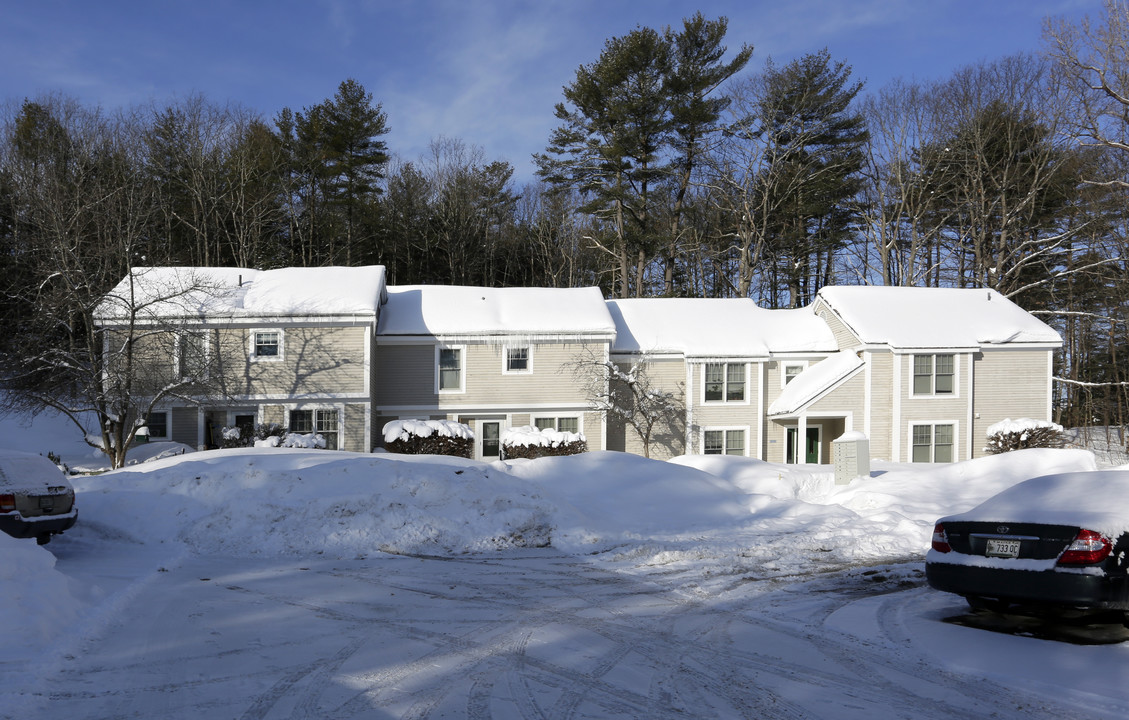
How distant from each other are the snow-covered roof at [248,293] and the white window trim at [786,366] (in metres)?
15.3

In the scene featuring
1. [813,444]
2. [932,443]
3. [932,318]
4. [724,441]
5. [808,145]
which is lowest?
[813,444]

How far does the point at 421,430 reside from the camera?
23.2 metres

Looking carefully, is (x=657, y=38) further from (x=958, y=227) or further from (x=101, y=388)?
(x=101, y=388)

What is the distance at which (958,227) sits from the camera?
41.6m

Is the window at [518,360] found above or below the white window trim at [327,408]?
above

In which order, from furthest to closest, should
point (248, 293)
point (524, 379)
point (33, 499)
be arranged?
1. point (524, 379)
2. point (248, 293)
3. point (33, 499)

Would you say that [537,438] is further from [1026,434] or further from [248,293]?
[1026,434]

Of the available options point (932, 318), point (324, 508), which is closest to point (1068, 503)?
point (324, 508)

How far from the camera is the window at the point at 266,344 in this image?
2553cm

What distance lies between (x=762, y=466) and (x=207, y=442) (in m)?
18.1

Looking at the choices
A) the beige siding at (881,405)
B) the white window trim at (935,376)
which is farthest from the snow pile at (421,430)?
the white window trim at (935,376)

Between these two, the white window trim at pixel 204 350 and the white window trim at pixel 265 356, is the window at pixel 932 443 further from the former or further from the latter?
the white window trim at pixel 204 350

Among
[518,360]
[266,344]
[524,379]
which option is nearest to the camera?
[266,344]

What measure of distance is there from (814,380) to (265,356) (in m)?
19.3
